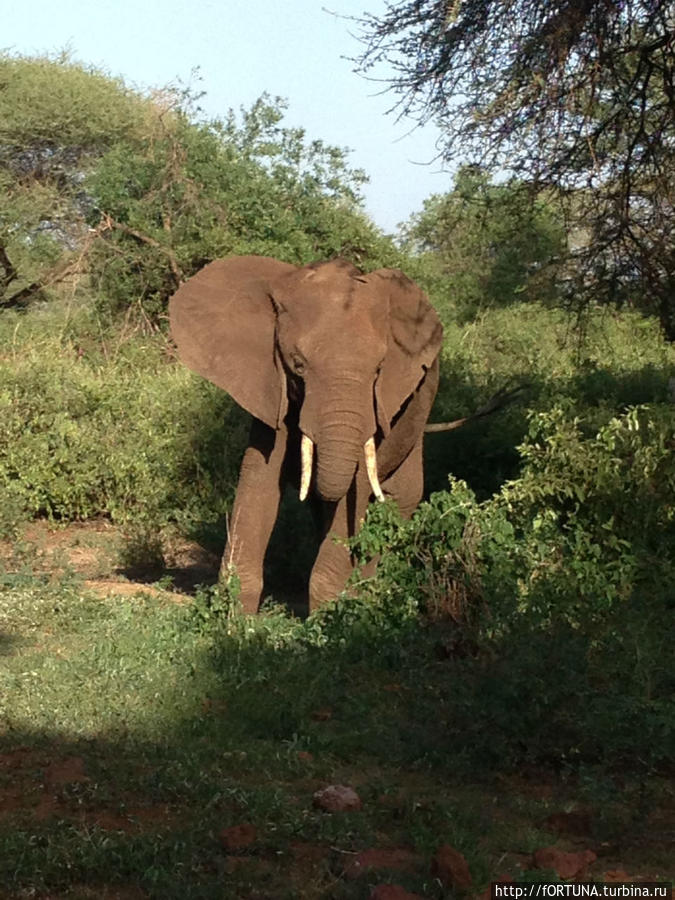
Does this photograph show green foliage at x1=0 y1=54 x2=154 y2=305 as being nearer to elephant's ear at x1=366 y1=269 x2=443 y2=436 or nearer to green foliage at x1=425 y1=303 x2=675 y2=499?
green foliage at x1=425 y1=303 x2=675 y2=499

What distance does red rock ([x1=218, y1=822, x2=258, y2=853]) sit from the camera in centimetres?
396

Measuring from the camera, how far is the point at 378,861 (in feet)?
12.7

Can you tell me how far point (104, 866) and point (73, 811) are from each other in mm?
477

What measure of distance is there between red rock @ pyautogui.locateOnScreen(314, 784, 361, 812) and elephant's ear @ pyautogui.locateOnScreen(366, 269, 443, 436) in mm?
3308

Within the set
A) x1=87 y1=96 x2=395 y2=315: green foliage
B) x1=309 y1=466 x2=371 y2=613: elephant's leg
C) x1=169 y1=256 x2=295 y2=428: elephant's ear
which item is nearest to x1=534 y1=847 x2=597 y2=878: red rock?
x1=309 y1=466 x2=371 y2=613: elephant's leg

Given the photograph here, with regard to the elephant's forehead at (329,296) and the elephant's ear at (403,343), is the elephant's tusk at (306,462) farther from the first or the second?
the elephant's forehead at (329,296)

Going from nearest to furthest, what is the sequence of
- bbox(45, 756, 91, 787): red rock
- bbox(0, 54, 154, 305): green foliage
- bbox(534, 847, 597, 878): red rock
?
bbox(534, 847, 597, 878): red rock, bbox(45, 756, 91, 787): red rock, bbox(0, 54, 154, 305): green foliage

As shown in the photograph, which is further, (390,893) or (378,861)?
(378,861)

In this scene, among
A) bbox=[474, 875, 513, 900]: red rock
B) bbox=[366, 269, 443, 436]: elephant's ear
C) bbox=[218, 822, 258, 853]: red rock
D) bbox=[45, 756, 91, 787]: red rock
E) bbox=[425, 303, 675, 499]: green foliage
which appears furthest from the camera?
bbox=[425, 303, 675, 499]: green foliage

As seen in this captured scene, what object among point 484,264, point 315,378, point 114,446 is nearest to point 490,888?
point 315,378

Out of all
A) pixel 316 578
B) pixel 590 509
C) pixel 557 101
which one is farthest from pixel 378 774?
pixel 557 101

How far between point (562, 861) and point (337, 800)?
0.80 m

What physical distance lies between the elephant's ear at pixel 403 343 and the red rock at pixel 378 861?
3743 mm

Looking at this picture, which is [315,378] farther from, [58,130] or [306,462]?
[58,130]
